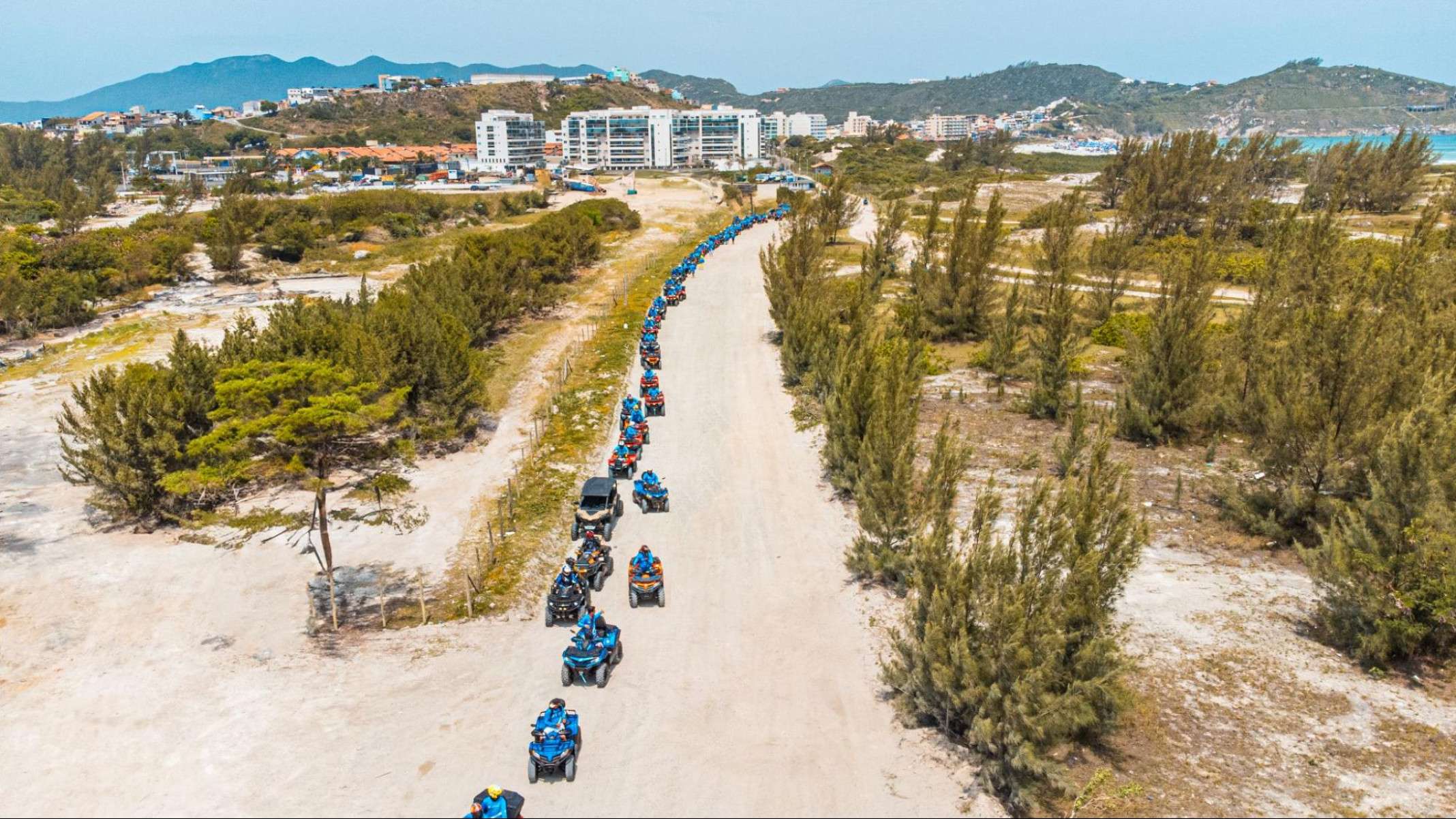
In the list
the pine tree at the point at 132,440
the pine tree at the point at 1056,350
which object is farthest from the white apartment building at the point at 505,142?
the pine tree at the point at 132,440

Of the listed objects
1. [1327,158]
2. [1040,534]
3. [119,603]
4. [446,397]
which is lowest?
[119,603]

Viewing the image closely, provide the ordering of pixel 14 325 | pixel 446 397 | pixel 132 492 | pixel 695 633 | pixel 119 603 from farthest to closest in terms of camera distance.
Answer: pixel 14 325, pixel 446 397, pixel 132 492, pixel 119 603, pixel 695 633

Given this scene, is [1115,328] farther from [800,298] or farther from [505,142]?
[505,142]

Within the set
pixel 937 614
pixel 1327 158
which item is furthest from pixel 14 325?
pixel 1327 158

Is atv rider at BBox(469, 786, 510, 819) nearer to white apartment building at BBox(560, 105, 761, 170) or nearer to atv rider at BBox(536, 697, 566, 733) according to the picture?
atv rider at BBox(536, 697, 566, 733)

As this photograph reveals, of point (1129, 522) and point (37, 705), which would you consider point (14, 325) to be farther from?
point (1129, 522)

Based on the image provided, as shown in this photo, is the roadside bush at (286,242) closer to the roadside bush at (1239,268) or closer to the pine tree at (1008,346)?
the pine tree at (1008,346)

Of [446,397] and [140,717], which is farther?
[446,397]
